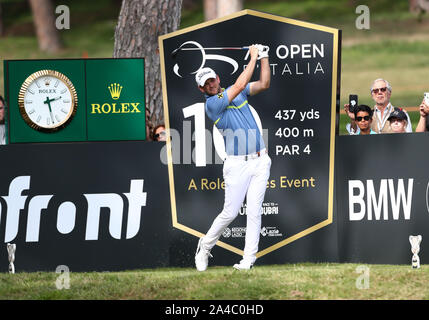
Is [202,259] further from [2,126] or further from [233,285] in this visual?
[2,126]

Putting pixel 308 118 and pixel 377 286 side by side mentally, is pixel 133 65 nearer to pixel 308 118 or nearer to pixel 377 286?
pixel 308 118

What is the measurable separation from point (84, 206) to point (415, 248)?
3.79m

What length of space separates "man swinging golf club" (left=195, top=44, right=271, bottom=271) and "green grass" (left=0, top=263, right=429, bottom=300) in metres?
0.50

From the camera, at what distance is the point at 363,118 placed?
11.4 metres

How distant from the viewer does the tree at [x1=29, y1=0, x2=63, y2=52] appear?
125 feet

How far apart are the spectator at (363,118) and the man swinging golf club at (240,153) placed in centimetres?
122

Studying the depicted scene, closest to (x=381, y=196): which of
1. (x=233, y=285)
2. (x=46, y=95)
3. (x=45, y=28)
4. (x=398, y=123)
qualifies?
(x=398, y=123)

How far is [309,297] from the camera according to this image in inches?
384

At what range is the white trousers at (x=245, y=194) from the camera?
10797mm

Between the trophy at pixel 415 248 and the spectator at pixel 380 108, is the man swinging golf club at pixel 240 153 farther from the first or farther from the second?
the trophy at pixel 415 248

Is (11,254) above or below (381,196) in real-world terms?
below

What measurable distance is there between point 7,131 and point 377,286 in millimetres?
4625

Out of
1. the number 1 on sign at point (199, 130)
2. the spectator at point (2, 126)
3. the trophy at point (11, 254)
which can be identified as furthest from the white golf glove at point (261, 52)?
the trophy at point (11, 254)

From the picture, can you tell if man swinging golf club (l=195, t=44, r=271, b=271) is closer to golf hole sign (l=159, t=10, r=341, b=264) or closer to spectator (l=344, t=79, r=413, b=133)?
golf hole sign (l=159, t=10, r=341, b=264)
